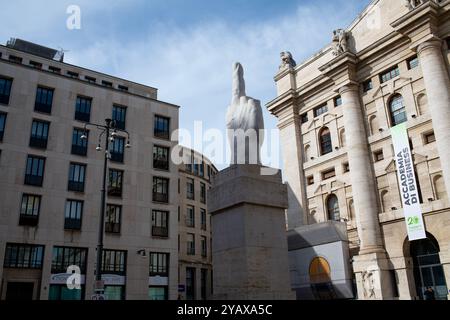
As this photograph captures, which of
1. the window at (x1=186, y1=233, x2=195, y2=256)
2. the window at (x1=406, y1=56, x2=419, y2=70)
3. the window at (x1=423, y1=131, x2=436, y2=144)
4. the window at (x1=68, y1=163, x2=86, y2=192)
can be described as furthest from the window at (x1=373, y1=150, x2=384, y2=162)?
the window at (x1=186, y1=233, x2=195, y2=256)

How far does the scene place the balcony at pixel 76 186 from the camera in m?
37.8

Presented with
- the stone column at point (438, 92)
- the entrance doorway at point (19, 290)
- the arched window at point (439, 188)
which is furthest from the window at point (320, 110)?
the entrance doorway at point (19, 290)

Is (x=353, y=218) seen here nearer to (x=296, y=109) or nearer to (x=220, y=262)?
(x=296, y=109)

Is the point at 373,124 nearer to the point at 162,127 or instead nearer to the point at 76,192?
the point at 162,127

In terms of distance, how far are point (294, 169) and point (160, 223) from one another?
14869 mm

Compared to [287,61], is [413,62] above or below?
below

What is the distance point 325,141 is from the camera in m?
40.1

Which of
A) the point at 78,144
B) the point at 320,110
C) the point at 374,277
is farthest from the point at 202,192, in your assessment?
the point at 374,277

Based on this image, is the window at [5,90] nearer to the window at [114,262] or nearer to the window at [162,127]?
the window at [162,127]

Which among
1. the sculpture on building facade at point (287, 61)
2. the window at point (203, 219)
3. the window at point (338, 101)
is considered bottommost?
the window at point (203, 219)

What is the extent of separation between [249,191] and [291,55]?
37314 mm

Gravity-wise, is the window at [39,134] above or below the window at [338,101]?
below

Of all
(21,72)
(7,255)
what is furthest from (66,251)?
(21,72)

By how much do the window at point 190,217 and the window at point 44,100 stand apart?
89.5 feet
